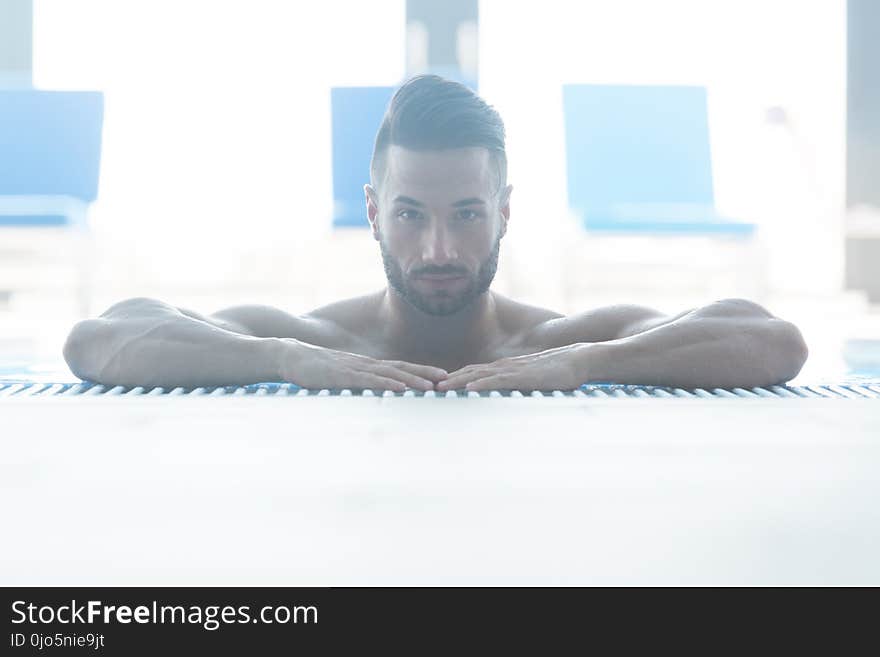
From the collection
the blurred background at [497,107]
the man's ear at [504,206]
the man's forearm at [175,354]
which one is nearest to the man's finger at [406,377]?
the man's forearm at [175,354]

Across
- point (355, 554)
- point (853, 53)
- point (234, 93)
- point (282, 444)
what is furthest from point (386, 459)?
point (853, 53)

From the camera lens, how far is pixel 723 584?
0.55 meters

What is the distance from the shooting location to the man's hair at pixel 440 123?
5.46 ft

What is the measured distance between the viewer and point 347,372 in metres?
1.45

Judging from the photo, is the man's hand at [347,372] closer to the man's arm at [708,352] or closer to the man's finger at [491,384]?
the man's finger at [491,384]

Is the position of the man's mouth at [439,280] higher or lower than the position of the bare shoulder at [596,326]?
higher

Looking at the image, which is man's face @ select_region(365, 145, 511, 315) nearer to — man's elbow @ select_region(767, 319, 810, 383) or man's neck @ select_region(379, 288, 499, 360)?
man's neck @ select_region(379, 288, 499, 360)

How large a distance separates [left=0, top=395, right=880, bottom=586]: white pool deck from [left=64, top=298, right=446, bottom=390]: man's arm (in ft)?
0.83

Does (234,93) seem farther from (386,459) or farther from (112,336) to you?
(386,459)

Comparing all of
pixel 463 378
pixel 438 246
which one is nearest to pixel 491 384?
pixel 463 378

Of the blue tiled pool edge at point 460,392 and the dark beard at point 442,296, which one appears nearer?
the blue tiled pool edge at point 460,392

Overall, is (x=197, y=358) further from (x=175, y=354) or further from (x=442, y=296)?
(x=442, y=296)
